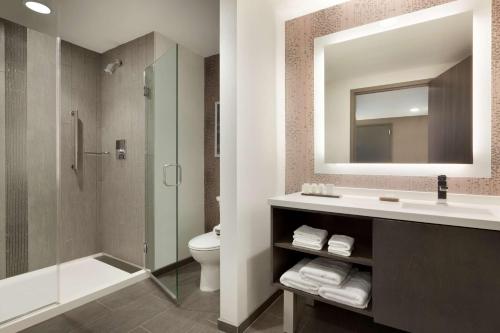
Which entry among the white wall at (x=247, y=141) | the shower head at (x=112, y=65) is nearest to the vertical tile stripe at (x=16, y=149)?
the shower head at (x=112, y=65)

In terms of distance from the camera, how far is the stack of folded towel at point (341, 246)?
1374 mm

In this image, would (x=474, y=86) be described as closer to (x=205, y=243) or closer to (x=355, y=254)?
(x=355, y=254)

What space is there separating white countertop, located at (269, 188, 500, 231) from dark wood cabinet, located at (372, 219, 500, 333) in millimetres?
35

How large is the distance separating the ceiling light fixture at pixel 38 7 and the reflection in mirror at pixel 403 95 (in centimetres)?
236

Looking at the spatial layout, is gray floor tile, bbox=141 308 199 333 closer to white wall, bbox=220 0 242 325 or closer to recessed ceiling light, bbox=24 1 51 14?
white wall, bbox=220 0 242 325

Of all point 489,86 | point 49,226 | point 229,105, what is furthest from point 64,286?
point 489,86

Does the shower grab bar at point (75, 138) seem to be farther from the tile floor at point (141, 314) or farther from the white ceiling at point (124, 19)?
the tile floor at point (141, 314)

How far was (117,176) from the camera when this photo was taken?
2.85m

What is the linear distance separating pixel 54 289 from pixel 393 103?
3004mm

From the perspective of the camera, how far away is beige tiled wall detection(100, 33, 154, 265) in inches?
103

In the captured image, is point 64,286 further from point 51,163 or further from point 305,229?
point 305,229

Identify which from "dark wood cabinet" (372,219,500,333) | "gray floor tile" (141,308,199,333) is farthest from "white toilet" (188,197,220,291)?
"dark wood cabinet" (372,219,500,333)

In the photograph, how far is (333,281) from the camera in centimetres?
140

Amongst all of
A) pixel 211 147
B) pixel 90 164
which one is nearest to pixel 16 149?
pixel 90 164
